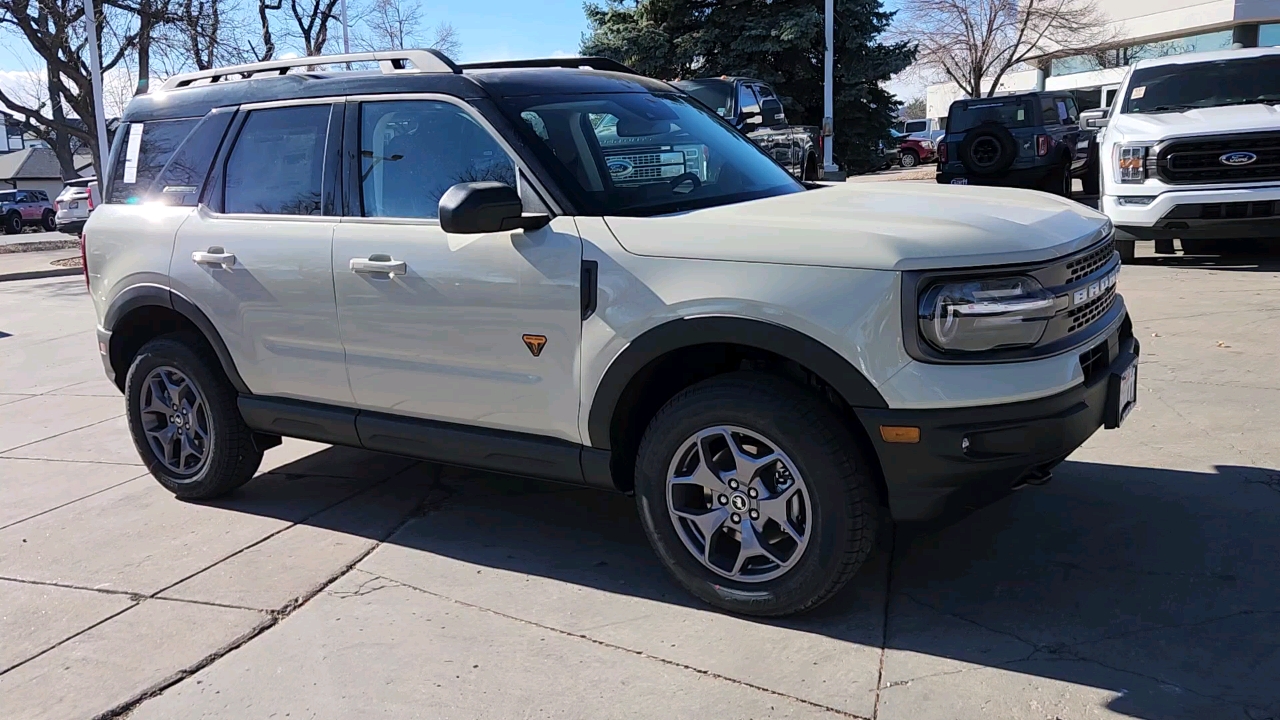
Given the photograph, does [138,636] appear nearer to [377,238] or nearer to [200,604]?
[200,604]

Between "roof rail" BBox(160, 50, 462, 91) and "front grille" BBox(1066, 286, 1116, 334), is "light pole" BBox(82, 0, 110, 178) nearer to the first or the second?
"roof rail" BBox(160, 50, 462, 91)

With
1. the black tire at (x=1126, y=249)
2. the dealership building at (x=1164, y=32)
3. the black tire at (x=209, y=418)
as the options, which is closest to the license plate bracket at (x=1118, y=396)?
the black tire at (x=209, y=418)

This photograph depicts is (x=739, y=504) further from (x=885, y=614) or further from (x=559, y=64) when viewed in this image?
(x=559, y=64)

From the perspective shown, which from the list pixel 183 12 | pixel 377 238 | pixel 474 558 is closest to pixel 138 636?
pixel 474 558

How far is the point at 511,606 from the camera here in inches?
148

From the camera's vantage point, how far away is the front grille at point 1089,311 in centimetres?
332

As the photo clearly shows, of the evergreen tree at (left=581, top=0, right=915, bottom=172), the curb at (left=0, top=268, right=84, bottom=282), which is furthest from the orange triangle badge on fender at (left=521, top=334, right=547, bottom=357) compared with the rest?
the evergreen tree at (left=581, top=0, right=915, bottom=172)

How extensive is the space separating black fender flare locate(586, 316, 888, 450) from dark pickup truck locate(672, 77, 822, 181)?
33.5 ft

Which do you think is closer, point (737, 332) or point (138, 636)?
point (737, 332)

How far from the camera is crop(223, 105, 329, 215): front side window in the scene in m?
4.41

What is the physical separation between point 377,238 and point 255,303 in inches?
29.7

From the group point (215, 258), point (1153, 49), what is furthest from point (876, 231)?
point (1153, 49)

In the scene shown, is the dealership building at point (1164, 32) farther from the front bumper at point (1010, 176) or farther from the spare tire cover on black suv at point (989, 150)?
the spare tire cover on black suv at point (989, 150)

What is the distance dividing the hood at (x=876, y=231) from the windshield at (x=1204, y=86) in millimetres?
7879
